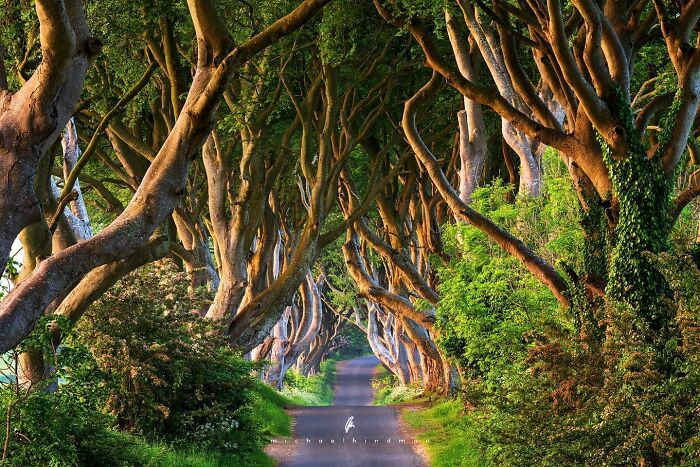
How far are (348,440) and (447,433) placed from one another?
2.02m

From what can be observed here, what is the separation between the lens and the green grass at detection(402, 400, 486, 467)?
14.8 metres

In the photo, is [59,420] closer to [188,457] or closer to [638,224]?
[188,457]

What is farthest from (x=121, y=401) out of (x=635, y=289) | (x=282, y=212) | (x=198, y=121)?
(x=282, y=212)

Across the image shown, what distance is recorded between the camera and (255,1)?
638 inches

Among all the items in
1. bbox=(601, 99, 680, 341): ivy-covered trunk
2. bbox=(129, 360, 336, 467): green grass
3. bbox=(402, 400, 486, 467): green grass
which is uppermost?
bbox=(601, 99, 680, 341): ivy-covered trunk

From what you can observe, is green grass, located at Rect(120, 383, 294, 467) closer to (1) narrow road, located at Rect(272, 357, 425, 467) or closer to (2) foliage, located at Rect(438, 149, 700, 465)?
(1) narrow road, located at Rect(272, 357, 425, 467)

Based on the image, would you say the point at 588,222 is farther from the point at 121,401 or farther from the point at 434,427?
the point at 434,427

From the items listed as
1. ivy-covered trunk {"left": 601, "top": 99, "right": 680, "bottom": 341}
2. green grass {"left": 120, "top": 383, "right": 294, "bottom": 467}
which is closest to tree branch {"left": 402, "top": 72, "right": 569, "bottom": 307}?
ivy-covered trunk {"left": 601, "top": 99, "right": 680, "bottom": 341}

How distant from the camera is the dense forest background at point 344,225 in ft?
29.5

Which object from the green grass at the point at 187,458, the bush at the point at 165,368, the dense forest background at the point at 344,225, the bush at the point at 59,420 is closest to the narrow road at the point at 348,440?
the green grass at the point at 187,458

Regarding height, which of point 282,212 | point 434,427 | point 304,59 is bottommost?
point 434,427

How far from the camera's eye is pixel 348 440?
19.1 m

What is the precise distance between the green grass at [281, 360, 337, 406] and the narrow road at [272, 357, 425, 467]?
239 inches

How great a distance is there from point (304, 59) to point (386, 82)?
2158 millimetres
